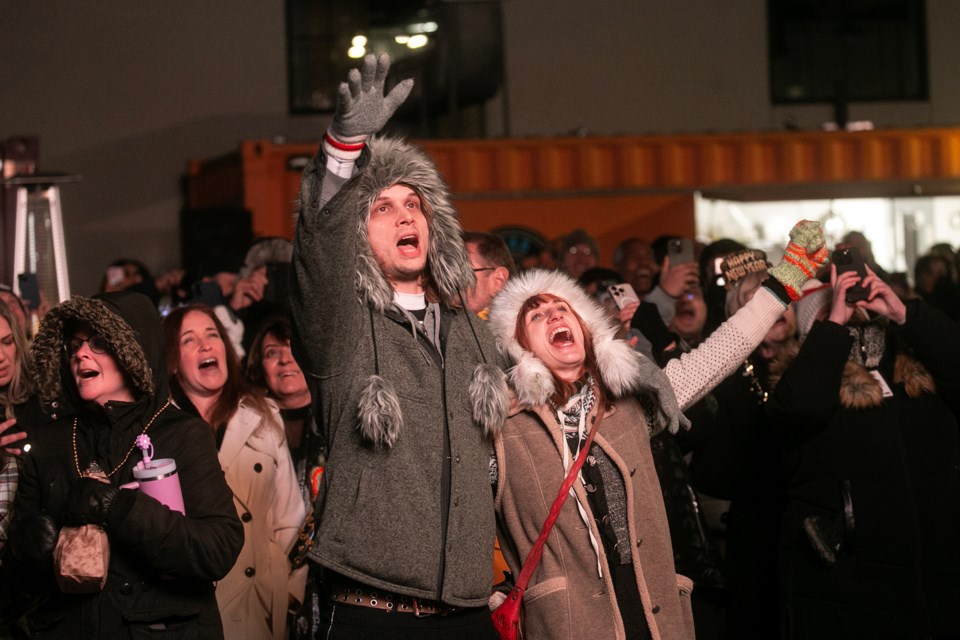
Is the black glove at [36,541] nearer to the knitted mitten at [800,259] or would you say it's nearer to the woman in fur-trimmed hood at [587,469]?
the woman in fur-trimmed hood at [587,469]

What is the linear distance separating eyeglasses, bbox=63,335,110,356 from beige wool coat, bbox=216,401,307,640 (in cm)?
133

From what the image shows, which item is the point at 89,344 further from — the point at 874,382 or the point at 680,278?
the point at 680,278

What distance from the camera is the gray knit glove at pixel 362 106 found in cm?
297

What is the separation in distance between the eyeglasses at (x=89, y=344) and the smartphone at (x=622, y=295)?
2443 millimetres

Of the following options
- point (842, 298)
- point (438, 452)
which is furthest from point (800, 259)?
point (438, 452)

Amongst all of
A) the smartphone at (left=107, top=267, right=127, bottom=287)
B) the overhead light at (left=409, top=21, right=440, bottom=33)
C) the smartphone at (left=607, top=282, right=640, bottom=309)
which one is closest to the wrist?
the smartphone at (left=607, top=282, right=640, bottom=309)

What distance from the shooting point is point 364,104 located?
298 centimetres

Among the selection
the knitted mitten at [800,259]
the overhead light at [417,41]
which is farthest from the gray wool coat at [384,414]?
the overhead light at [417,41]

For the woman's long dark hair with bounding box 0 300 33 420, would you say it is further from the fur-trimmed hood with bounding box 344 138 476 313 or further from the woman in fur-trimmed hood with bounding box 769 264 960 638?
the woman in fur-trimmed hood with bounding box 769 264 960 638

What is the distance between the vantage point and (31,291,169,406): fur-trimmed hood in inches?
142

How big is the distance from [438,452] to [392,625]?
460 mm

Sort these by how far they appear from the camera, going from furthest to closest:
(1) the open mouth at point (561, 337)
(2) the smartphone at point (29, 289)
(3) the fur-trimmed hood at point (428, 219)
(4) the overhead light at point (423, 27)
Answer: (4) the overhead light at point (423, 27)
(2) the smartphone at point (29, 289)
(1) the open mouth at point (561, 337)
(3) the fur-trimmed hood at point (428, 219)

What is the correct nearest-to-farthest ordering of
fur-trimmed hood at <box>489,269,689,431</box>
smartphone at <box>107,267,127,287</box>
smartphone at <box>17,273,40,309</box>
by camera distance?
fur-trimmed hood at <box>489,269,689,431</box> → smartphone at <box>17,273,40,309</box> → smartphone at <box>107,267,127,287</box>

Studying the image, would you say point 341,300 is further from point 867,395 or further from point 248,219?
point 248,219
